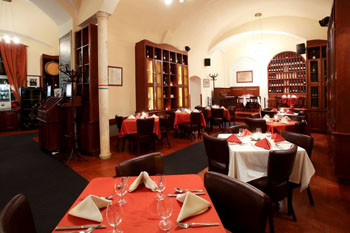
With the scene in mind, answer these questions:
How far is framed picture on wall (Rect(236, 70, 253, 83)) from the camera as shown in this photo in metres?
12.2

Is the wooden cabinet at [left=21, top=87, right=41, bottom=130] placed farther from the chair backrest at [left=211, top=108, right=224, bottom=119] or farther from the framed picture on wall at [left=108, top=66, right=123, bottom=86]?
the chair backrest at [left=211, top=108, right=224, bottom=119]

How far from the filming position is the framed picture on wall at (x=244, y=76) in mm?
12172

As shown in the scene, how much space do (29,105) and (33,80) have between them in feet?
4.32

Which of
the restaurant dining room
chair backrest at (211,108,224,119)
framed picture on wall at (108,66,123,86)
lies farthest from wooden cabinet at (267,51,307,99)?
framed picture on wall at (108,66,123,86)

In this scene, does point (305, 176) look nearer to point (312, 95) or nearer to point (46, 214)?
point (46, 214)

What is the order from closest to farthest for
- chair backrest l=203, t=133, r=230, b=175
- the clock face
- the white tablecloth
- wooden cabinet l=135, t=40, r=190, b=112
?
the white tablecloth → chair backrest l=203, t=133, r=230, b=175 → wooden cabinet l=135, t=40, r=190, b=112 → the clock face

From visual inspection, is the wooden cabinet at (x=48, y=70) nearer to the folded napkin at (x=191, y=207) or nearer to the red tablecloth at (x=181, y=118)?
the red tablecloth at (x=181, y=118)

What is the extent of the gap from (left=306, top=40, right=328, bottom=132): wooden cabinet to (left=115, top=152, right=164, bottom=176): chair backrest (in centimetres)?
745

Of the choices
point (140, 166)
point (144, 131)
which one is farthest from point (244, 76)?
point (140, 166)

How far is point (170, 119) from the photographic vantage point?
6.40m

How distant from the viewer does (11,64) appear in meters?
8.35

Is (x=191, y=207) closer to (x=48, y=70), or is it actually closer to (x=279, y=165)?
(x=279, y=165)

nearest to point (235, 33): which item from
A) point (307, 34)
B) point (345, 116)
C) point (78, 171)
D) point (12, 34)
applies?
point (307, 34)

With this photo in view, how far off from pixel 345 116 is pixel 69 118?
5.68 meters
